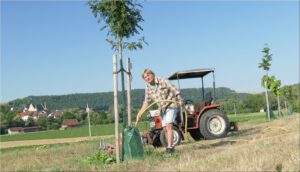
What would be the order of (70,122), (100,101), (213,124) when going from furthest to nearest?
(100,101)
(70,122)
(213,124)

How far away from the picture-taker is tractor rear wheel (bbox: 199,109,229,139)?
12445 mm

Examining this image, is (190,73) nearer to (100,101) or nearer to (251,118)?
(251,118)

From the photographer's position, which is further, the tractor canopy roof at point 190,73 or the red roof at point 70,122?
the red roof at point 70,122

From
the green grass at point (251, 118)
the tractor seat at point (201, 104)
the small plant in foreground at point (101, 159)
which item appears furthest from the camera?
the green grass at point (251, 118)

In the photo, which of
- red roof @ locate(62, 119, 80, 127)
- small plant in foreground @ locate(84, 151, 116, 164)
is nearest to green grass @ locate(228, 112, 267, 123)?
small plant in foreground @ locate(84, 151, 116, 164)

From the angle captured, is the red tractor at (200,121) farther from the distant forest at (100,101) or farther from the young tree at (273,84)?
the distant forest at (100,101)

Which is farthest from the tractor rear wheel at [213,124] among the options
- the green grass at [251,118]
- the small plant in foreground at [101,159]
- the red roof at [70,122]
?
the red roof at [70,122]

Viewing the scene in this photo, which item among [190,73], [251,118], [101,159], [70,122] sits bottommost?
[101,159]

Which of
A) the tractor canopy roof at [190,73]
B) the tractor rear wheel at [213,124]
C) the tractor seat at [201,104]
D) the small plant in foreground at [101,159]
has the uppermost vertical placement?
the tractor canopy roof at [190,73]

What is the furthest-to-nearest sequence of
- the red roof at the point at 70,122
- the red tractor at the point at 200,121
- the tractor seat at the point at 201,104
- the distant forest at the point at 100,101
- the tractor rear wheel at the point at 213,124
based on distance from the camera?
the red roof at the point at 70,122 < the distant forest at the point at 100,101 < the tractor seat at the point at 201,104 < the tractor rear wheel at the point at 213,124 < the red tractor at the point at 200,121

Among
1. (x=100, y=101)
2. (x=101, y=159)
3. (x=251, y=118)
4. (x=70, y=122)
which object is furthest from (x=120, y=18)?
(x=100, y=101)

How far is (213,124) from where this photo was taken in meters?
12.7

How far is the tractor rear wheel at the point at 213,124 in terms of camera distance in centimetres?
1245

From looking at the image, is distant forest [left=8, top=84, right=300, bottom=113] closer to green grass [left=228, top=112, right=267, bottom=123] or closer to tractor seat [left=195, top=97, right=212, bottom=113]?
green grass [left=228, top=112, right=267, bottom=123]
